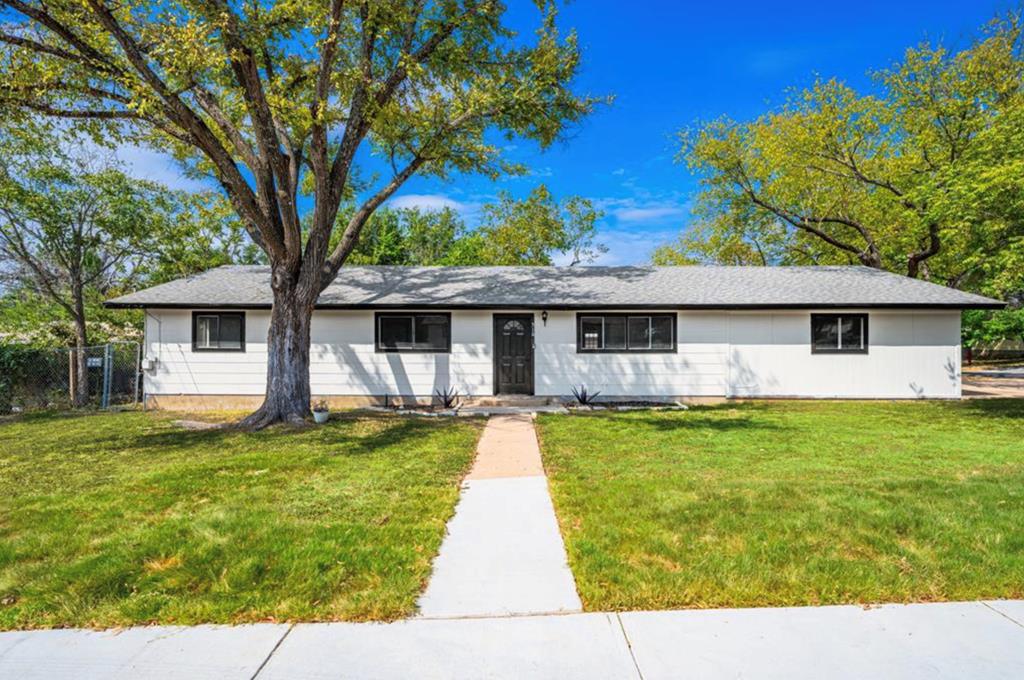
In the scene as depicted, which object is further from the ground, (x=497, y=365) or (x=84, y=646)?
(x=497, y=365)

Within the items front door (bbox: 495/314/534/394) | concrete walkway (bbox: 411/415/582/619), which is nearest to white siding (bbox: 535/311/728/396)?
front door (bbox: 495/314/534/394)

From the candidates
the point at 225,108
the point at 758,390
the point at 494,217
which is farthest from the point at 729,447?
the point at 494,217

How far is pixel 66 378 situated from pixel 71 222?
404 cm

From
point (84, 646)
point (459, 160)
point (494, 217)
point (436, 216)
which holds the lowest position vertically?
point (84, 646)

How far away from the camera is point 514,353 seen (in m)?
12.5

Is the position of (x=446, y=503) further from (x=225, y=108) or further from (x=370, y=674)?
(x=225, y=108)

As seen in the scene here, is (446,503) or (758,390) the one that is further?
(758,390)

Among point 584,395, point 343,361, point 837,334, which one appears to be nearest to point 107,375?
point 343,361

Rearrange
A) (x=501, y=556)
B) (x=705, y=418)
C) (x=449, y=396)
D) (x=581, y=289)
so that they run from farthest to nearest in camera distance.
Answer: (x=581, y=289) < (x=449, y=396) < (x=705, y=418) < (x=501, y=556)

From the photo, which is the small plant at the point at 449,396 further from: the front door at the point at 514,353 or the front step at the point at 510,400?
the front door at the point at 514,353

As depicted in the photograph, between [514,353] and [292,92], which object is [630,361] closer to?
[514,353]

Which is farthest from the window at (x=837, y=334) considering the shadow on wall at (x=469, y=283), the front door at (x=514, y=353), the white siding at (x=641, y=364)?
the front door at (x=514, y=353)

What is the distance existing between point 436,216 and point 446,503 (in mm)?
33821

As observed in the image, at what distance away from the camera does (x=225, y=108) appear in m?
9.42
